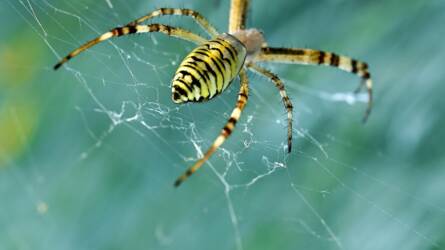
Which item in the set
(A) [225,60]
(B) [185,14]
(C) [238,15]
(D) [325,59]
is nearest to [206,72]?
(A) [225,60]

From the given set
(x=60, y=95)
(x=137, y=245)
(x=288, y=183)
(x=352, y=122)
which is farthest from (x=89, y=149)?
(x=352, y=122)

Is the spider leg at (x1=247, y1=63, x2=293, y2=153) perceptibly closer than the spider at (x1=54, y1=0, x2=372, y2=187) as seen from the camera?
No

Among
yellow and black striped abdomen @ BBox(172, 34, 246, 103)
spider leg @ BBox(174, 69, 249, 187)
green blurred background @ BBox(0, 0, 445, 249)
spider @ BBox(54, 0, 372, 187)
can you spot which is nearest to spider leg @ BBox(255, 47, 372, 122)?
spider @ BBox(54, 0, 372, 187)

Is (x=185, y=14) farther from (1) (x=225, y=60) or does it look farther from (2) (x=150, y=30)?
(1) (x=225, y=60)

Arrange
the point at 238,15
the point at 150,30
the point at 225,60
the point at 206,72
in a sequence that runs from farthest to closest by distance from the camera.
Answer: the point at 238,15 < the point at 150,30 < the point at 225,60 < the point at 206,72

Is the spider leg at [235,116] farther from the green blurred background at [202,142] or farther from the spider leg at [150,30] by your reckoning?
the spider leg at [150,30]

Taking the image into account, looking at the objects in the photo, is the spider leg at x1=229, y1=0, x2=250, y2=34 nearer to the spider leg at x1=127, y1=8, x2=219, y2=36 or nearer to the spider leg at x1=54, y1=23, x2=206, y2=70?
the spider leg at x1=127, y1=8, x2=219, y2=36

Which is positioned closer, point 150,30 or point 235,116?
point 235,116
